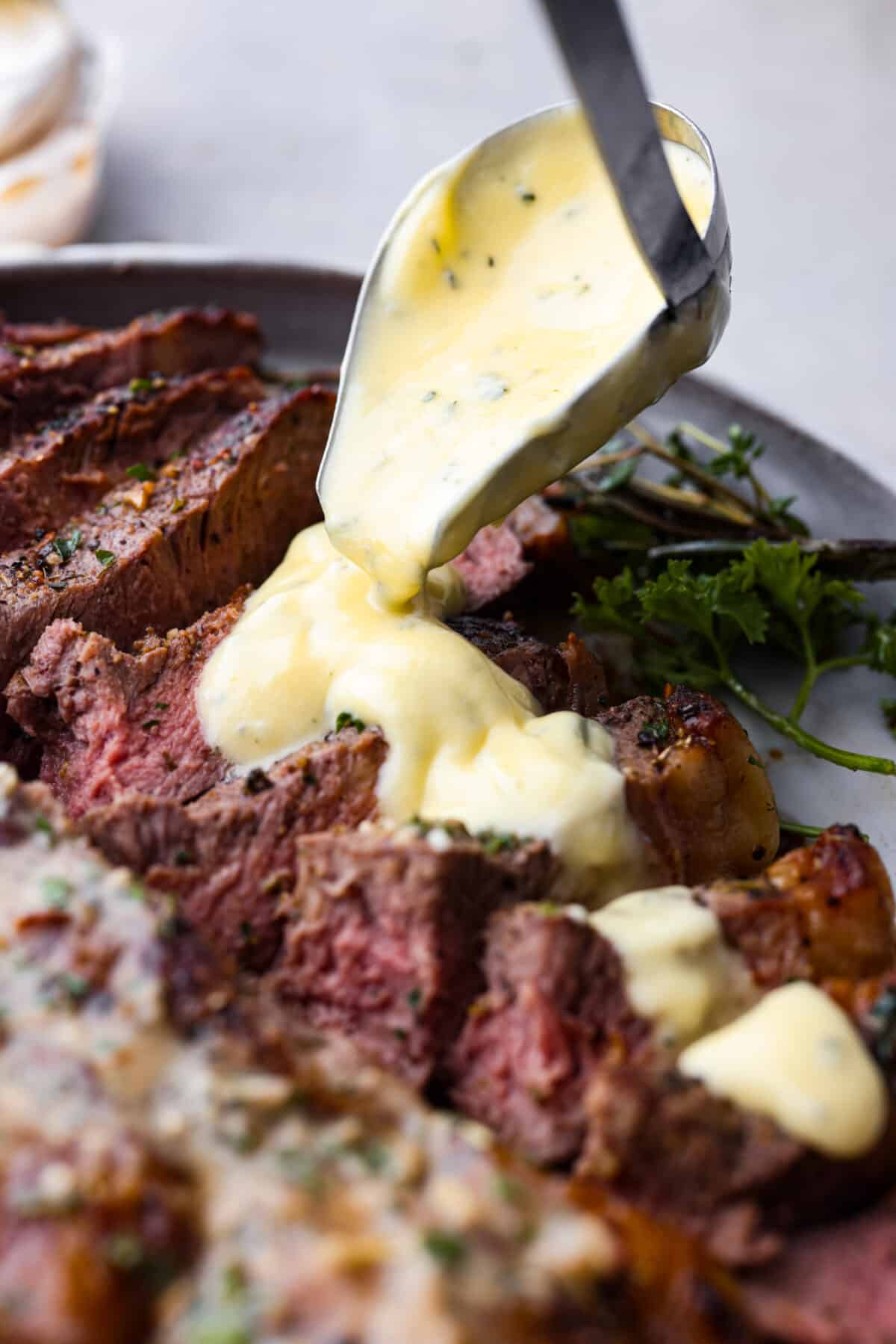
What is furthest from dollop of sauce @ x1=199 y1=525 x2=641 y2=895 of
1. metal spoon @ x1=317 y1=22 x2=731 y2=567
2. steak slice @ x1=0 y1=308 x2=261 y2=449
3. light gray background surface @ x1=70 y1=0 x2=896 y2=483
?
light gray background surface @ x1=70 y1=0 x2=896 y2=483

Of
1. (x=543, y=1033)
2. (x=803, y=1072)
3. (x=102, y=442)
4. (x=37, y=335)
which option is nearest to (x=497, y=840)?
(x=543, y=1033)

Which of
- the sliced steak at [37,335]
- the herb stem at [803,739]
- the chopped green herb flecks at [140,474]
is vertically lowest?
the herb stem at [803,739]

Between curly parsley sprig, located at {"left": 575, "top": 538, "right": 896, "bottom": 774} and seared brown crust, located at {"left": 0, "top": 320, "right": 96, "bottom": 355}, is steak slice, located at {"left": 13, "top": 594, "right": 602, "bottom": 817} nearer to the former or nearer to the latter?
curly parsley sprig, located at {"left": 575, "top": 538, "right": 896, "bottom": 774}

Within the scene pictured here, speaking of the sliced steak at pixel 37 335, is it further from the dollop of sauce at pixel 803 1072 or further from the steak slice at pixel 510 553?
the dollop of sauce at pixel 803 1072

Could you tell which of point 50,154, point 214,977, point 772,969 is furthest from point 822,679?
point 50,154

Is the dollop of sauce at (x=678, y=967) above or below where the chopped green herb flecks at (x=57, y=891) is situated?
below

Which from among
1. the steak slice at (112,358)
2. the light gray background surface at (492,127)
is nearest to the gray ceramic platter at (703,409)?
the steak slice at (112,358)

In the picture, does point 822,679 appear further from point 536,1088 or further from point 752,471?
point 536,1088
